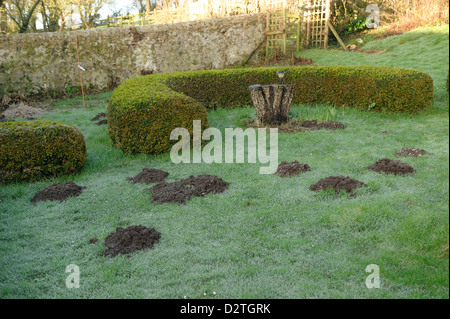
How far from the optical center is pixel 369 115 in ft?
30.7

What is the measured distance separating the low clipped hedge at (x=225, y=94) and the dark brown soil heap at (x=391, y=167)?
3.60m

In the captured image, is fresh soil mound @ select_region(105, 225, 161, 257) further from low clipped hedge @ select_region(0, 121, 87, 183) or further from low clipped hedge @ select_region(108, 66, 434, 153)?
low clipped hedge @ select_region(108, 66, 434, 153)

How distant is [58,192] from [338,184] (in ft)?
13.6

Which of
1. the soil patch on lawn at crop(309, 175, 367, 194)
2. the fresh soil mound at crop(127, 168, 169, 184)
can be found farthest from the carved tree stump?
the soil patch on lawn at crop(309, 175, 367, 194)

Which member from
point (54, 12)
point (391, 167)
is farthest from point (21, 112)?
point (54, 12)

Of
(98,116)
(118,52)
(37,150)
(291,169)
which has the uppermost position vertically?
(118,52)

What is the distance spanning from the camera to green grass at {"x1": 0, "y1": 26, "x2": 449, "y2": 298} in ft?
10.4

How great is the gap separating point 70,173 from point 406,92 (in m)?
7.85

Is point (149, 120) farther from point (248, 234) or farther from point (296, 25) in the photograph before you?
point (296, 25)

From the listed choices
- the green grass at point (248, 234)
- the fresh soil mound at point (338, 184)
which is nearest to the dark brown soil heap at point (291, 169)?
the green grass at point (248, 234)

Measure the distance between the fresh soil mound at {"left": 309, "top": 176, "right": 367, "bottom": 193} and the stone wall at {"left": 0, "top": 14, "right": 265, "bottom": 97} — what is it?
40.0ft

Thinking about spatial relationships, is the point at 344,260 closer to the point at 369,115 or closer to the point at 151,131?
the point at 151,131

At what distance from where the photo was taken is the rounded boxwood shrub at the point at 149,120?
274 inches

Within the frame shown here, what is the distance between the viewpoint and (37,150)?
611 centimetres
